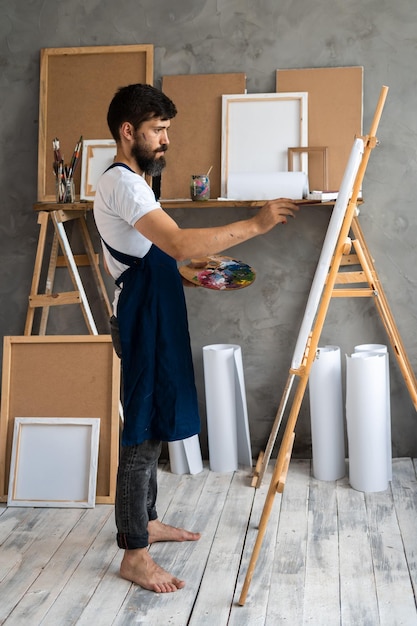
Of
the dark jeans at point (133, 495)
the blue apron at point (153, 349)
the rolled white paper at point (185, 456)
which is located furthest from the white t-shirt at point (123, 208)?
the rolled white paper at point (185, 456)

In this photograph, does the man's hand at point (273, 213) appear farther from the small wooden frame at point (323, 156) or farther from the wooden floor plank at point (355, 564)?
the small wooden frame at point (323, 156)

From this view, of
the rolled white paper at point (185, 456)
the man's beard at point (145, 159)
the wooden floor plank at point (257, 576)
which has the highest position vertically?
the man's beard at point (145, 159)

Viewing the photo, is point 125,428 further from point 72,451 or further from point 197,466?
point 197,466

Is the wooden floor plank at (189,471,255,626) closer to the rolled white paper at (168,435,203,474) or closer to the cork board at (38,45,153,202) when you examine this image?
the rolled white paper at (168,435,203,474)

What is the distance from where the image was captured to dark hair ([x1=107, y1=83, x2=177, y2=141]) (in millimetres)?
2611

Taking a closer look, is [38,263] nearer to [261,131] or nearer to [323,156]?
[261,131]

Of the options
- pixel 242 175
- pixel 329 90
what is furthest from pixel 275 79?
pixel 242 175

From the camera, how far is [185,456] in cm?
390

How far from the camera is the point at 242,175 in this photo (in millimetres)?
3723

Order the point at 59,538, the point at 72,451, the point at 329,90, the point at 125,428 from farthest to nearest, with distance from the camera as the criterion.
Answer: the point at 329,90
the point at 72,451
the point at 59,538
the point at 125,428

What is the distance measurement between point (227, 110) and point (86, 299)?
122cm

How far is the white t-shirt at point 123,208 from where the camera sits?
8.10 feet

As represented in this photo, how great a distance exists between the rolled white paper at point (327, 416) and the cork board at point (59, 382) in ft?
3.18

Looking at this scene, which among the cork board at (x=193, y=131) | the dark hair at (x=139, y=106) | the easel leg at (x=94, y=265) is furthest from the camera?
the easel leg at (x=94, y=265)
